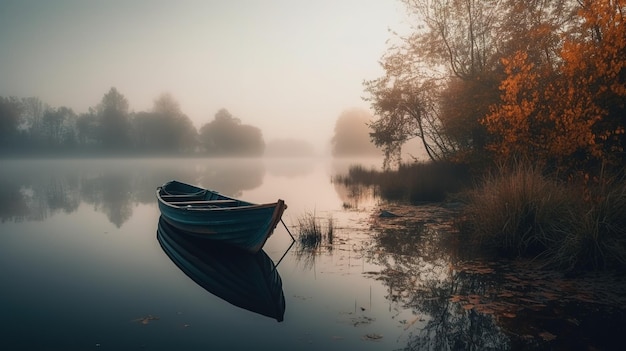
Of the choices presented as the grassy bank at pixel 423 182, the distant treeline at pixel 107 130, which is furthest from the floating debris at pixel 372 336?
the distant treeline at pixel 107 130

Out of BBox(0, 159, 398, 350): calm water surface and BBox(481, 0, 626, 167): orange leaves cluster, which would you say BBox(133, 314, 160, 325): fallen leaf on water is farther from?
BBox(481, 0, 626, 167): orange leaves cluster

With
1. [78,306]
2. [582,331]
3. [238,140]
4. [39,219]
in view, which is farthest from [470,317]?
[238,140]

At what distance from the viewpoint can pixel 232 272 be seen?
9.30m

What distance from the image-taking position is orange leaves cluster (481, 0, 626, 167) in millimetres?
10930

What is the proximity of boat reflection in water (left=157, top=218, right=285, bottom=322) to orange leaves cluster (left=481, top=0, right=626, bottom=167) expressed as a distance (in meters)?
9.81

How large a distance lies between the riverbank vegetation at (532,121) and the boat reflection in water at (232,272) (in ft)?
19.2

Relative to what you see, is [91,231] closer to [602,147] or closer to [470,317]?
[470,317]

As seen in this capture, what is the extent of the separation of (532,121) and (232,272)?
37.8 feet

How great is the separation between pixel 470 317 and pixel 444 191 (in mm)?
14791

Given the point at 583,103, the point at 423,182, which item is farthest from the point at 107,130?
the point at 583,103

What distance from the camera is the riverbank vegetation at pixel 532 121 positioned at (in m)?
8.84

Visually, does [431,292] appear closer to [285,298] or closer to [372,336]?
[372,336]

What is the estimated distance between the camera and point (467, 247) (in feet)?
33.7

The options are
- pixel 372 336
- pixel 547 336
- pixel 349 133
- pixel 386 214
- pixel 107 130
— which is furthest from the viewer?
pixel 349 133
